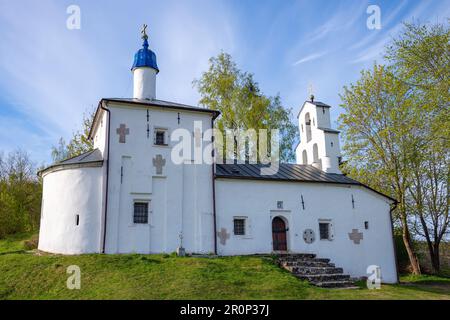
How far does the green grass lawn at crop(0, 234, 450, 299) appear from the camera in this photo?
35.9 ft

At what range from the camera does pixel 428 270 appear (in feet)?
76.9

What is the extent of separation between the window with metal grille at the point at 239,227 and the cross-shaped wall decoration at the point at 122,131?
584 centimetres

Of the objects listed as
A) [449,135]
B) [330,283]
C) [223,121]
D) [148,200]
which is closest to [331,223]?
[330,283]

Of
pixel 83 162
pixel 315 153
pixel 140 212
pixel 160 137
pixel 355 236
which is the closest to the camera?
pixel 83 162

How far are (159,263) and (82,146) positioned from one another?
16.1 m

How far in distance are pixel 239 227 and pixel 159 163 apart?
14.3ft

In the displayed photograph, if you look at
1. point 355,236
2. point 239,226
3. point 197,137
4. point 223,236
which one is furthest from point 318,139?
point 223,236

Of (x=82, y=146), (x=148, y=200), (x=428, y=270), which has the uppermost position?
(x=82, y=146)

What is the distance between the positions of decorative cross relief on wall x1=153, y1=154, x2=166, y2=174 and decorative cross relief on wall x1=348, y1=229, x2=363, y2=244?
9.31 m

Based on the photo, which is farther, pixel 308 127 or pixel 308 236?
pixel 308 127

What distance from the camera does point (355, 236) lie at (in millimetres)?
18734

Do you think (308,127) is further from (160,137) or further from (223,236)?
(160,137)

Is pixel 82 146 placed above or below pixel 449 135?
above
